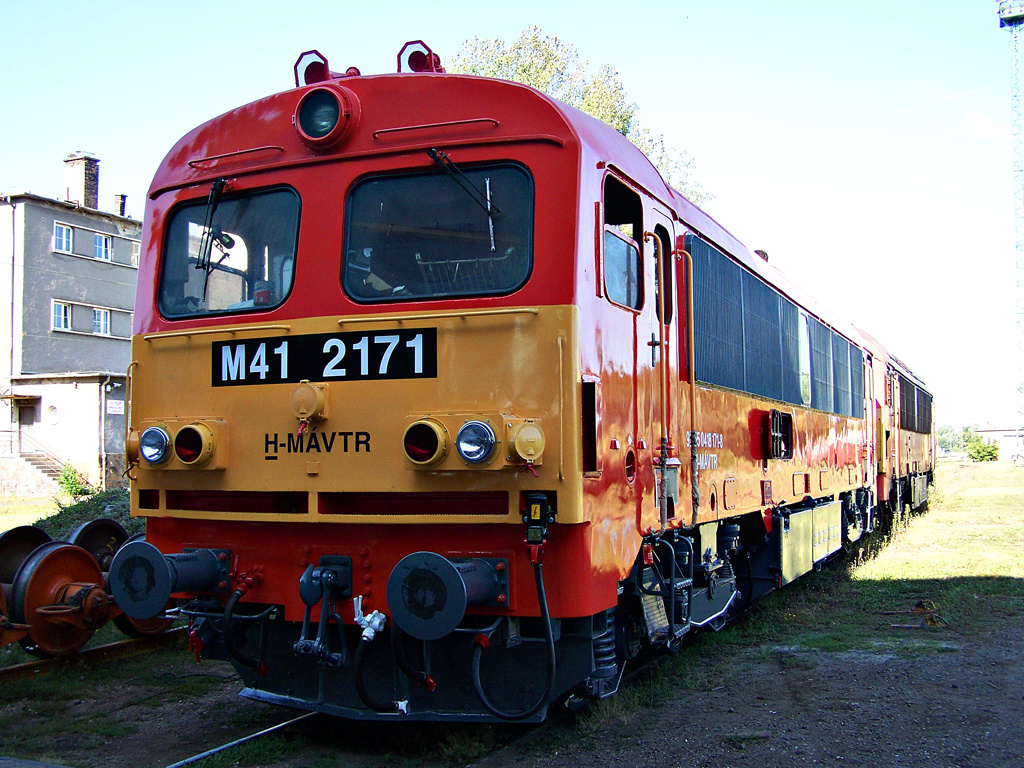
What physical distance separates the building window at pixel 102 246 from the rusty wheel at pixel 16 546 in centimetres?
2869

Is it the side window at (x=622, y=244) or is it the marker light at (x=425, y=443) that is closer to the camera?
the marker light at (x=425, y=443)

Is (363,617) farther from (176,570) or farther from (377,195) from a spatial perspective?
(377,195)

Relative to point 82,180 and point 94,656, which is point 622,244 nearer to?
point 94,656

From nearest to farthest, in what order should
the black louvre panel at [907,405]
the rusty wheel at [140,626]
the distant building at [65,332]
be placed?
the rusty wheel at [140,626], the black louvre panel at [907,405], the distant building at [65,332]

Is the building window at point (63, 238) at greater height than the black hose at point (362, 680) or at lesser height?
greater

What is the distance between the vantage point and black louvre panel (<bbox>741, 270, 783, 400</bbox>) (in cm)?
776

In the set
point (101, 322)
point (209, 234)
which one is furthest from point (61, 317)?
point (209, 234)

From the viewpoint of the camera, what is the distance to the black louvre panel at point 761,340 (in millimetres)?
7758

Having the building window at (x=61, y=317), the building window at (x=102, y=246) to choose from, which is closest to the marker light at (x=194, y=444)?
the building window at (x=61, y=317)

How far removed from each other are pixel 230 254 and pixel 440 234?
1.33m

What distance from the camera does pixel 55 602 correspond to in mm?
6465

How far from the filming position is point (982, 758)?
4.83 m

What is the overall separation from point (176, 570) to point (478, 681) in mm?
1643

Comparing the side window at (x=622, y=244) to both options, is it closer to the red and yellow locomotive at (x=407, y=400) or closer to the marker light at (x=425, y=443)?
the red and yellow locomotive at (x=407, y=400)
